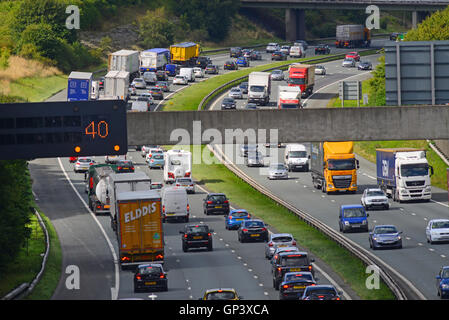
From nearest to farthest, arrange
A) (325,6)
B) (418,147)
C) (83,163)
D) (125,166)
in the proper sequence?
1. (125,166)
2. (83,163)
3. (418,147)
4. (325,6)

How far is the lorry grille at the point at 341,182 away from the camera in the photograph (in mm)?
85250

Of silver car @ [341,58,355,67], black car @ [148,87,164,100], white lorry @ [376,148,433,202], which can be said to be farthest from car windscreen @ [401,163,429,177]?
silver car @ [341,58,355,67]

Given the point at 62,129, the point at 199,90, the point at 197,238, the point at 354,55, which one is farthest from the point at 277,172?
the point at 354,55

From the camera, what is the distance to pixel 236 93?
5084 inches

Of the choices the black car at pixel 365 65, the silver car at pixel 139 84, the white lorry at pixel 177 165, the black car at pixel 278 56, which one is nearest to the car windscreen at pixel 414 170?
the white lorry at pixel 177 165

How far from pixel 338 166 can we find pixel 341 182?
1.50 m

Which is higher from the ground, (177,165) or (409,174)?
(177,165)

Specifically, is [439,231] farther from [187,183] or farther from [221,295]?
[187,183]

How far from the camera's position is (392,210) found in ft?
257

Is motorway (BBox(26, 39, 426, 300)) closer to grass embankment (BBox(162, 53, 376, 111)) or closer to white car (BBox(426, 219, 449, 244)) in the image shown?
white car (BBox(426, 219, 449, 244))

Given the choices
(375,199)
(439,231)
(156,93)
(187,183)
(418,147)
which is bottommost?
(439,231)

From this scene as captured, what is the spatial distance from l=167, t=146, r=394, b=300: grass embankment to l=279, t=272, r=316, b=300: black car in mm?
3074

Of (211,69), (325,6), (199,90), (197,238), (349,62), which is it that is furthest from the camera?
(325,6)
